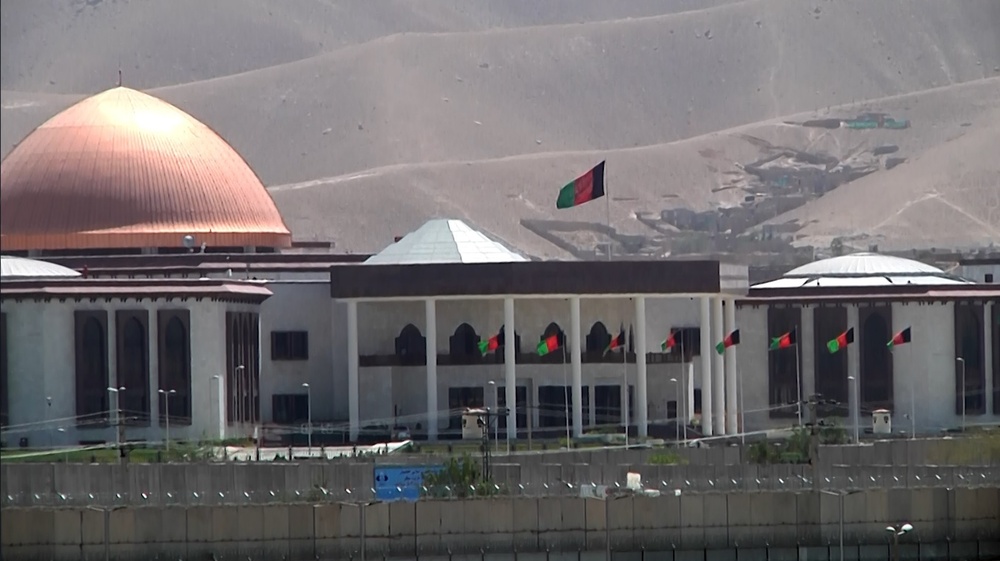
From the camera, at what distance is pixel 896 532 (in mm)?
66188

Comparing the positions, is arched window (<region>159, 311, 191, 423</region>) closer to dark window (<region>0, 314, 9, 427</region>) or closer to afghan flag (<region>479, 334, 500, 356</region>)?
dark window (<region>0, 314, 9, 427</region>)

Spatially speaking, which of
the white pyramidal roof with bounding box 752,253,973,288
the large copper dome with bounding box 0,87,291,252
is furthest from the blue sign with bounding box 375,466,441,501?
the white pyramidal roof with bounding box 752,253,973,288

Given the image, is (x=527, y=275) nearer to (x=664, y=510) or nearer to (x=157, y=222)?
(x=157, y=222)

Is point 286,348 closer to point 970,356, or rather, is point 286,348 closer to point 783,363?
point 783,363

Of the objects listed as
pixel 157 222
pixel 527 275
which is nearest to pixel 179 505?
pixel 527 275

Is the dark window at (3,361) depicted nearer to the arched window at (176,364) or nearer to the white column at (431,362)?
the arched window at (176,364)

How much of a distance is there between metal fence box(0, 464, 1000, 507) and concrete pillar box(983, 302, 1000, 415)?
3557 centimetres

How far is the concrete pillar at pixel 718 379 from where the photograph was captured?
103m

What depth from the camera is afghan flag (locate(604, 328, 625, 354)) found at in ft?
333

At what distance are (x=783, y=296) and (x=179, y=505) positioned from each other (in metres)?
48.6

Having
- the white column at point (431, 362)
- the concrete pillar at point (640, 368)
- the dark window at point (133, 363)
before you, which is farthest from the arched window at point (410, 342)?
the dark window at point (133, 363)

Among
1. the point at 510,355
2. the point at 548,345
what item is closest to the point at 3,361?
the point at 510,355

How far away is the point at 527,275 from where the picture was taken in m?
100

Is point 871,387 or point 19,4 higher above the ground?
point 19,4
